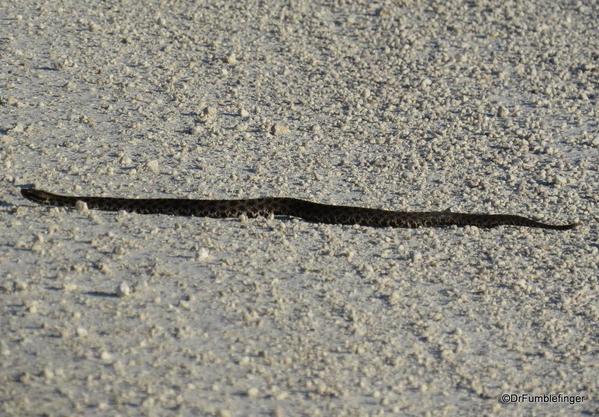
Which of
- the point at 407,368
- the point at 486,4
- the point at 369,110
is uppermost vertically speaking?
the point at 486,4

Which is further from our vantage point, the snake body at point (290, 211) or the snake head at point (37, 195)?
the snake body at point (290, 211)

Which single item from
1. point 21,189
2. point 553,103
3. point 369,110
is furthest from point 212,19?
point 21,189

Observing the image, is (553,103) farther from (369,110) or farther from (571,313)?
(571,313)

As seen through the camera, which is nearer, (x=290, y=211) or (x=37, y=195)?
(x=37, y=195)

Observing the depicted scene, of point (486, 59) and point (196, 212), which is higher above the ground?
point (486, 59)

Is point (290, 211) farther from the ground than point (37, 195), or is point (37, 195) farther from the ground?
point (290, 211)

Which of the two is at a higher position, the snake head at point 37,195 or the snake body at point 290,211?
the snake body at point 290,211

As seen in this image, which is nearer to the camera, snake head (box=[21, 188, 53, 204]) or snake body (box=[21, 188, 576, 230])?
snake head (box=[21, 188, 53, 204])

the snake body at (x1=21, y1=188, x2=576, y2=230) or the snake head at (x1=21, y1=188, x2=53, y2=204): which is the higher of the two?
the snake body at (x1=21, y1=188, x2=576, y2=230)
